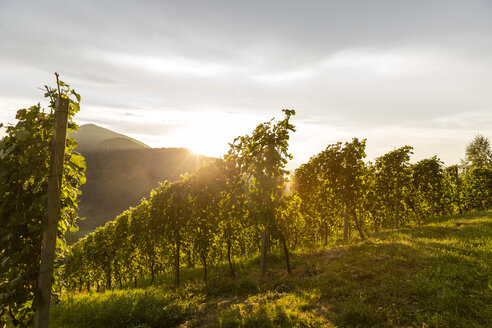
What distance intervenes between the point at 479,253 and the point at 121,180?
208m

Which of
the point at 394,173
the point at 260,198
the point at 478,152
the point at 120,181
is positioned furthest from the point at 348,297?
the point at 120,181

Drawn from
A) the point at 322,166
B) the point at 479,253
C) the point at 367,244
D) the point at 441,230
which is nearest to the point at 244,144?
the point at 322,166

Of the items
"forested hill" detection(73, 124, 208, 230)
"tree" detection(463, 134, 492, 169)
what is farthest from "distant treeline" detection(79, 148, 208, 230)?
"tree" detection(463, 134, 492, 169)

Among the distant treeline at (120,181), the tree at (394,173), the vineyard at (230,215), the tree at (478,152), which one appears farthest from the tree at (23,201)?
the distant treeline at (120,181)

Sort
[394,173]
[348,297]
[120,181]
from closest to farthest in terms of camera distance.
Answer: [348,297] < [394,173] < [120,181]

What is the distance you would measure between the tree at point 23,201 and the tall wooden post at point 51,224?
0.51 ft

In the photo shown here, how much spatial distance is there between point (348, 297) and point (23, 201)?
9408mm

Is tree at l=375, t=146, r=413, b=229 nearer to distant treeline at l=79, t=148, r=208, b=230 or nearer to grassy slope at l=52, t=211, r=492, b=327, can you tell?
grassy slope at l=52, t=211, r=492, b=327

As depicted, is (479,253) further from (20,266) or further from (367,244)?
(20,266)

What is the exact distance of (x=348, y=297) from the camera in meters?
8.28

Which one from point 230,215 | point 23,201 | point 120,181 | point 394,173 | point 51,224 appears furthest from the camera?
point 120,181

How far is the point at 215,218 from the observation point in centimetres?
1520

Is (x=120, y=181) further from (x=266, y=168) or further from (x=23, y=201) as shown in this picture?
(x=23, y=201)

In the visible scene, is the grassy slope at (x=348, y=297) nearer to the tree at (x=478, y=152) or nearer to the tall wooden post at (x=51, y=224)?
the tall wooden post at (x=51, y=224)
